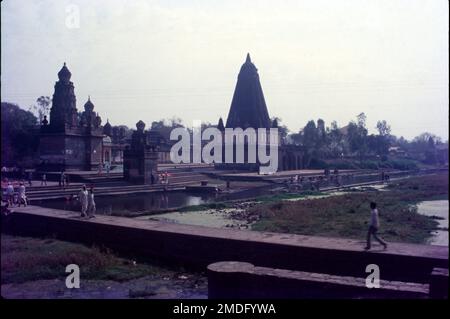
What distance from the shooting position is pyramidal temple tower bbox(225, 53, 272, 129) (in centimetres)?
4419

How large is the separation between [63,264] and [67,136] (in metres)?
23.5

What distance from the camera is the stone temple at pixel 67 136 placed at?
28984mm

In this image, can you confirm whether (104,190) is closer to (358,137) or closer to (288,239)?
(288,239)

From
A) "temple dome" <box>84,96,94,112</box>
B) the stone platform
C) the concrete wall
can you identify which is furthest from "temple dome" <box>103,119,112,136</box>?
the concrete wall

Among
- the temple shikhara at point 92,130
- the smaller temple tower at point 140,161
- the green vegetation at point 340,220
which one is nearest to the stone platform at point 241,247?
the green vegetation at point 340,220

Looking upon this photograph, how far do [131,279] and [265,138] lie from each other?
1376 inches

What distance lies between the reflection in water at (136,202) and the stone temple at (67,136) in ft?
31.4

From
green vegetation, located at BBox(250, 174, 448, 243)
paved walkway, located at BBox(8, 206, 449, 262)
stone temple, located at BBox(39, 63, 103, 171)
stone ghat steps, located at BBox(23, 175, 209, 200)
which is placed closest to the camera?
paved walkway, located at BBox(8, 206, 449, 262)

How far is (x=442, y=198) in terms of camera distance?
21734 mm

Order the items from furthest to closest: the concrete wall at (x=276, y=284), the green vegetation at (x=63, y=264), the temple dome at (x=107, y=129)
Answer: the temple dome at (x=107, y=129)
the green vegetation at (x=63, y=264)
the concrete wall at (x=276, y=284)

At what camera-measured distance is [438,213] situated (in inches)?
624

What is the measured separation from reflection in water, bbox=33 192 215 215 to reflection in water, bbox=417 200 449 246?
31.9ft

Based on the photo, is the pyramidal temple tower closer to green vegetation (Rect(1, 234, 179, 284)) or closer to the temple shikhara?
the temple shikhara

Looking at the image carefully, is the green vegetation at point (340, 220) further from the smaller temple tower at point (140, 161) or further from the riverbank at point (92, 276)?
the smaller temple tower at point (140, 161)
